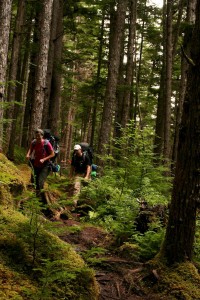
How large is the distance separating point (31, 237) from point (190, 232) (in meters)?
2.27

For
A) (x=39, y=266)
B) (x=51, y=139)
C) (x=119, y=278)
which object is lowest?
(x=119, y=278)

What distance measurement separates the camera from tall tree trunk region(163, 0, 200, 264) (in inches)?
174

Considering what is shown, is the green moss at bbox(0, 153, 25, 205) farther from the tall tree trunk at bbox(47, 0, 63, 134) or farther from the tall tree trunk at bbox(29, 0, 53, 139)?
the tall tree trunk at bbox(47, 0, 63, 134)

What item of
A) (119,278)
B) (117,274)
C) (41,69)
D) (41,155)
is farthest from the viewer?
(41,69)

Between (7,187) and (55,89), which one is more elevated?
(55,89)

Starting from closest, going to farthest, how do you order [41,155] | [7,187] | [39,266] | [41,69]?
[39,266] → [7,187] → [41,155] → [41,69]

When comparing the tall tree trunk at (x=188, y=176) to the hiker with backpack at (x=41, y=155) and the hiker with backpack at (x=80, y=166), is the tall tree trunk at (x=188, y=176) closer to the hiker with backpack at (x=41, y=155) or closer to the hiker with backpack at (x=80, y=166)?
the hiker with backpack at (x=41, y=155)

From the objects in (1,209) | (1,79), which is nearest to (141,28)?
(1,79)

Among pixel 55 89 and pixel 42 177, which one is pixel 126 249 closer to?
pixel 42 177

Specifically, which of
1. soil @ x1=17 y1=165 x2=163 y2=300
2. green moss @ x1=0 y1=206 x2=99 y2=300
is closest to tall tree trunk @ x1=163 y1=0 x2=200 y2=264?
soil @ x1=17 y1=165 x2=163 y2=300

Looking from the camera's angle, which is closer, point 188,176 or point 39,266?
point 39,266

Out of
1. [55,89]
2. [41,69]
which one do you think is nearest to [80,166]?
[41,69]

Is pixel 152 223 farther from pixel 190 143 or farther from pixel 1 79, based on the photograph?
pixel 1 79

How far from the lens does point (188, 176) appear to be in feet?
14.8
